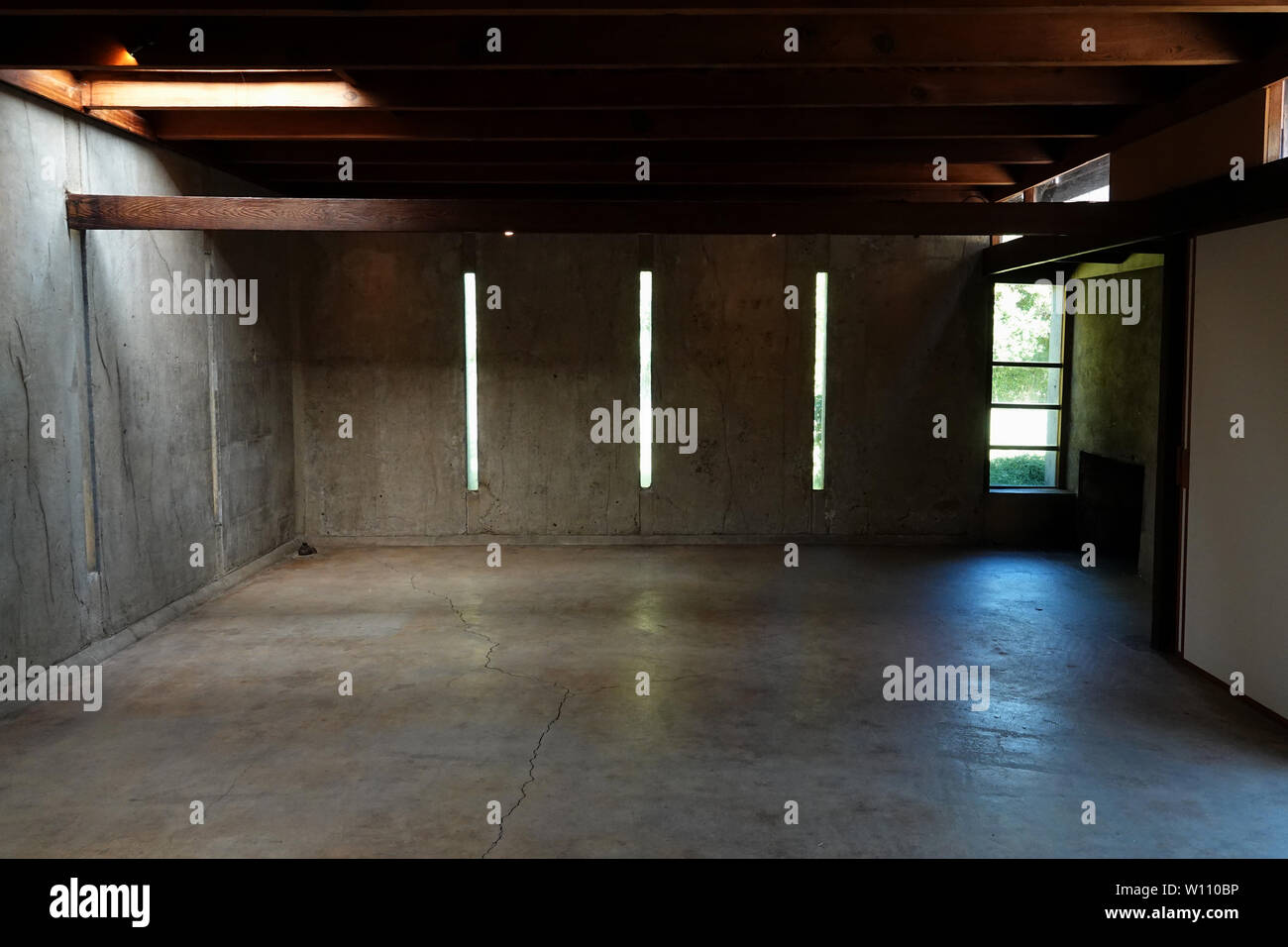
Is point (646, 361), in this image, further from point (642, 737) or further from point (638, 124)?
point (642, 737)

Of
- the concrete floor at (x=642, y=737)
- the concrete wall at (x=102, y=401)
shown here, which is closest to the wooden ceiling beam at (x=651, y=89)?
the concrete wall at (x=102, y=401)

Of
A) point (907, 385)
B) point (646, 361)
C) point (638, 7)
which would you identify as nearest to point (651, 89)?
point (638, 7)

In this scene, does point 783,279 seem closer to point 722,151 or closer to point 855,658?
point 722,151

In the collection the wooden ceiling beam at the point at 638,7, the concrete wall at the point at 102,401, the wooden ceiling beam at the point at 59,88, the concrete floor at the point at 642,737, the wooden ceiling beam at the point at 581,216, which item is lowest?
the concrete floor at the point at 642,737

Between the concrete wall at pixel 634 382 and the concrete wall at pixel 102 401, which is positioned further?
the concrete wall at pixel 634 382

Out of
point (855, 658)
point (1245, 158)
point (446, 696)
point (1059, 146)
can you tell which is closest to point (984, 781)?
point (855, 658)

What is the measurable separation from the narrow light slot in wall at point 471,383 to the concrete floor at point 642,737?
2.29m

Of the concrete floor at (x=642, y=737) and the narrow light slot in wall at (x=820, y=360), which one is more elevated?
the narrow light slot in wall at (x=820, y=360)

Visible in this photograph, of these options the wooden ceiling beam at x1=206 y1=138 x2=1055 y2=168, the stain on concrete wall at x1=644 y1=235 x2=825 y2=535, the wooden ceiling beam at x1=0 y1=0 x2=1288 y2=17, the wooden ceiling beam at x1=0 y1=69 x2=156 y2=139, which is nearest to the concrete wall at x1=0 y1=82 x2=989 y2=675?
the stain on concrete wall at x1=644 y1=235 x2=825 y2=535

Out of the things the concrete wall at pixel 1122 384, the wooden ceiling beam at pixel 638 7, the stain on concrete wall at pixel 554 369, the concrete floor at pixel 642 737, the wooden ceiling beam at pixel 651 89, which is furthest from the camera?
the stain on concrete wall at pixel 554 369

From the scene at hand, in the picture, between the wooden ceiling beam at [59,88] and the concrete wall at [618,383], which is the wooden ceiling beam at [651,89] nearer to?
the wooden ceiling beam at [59,88]

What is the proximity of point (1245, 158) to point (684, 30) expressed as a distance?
3.01 m

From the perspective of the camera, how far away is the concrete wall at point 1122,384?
805 centimetres

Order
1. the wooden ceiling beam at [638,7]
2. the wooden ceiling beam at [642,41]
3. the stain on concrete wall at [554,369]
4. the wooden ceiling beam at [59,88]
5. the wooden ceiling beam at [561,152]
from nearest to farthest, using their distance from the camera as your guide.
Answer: the wooden ceiling beam at [638,7], the wooden ceiling beam at [642,41], the wooden ceiling beam at [59,88], the wooden ceiling beam at [561,152], the stain on concrete wall at [554,369]
